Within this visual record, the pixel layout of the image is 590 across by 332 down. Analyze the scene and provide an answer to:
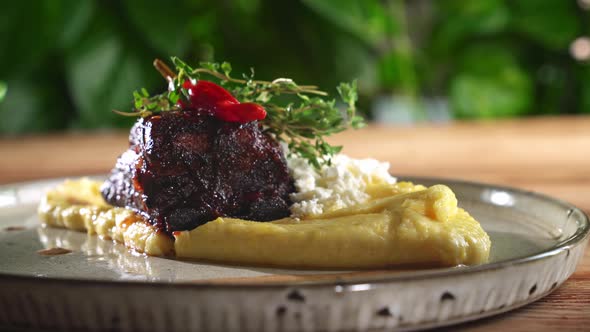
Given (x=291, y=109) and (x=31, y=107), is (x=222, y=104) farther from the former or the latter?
(x=31, y=107)

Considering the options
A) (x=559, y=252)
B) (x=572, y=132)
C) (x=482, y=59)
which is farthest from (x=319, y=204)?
(x=482, y=59)

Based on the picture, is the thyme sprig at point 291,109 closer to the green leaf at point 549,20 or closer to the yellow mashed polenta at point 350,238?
the yellow mashed polenta at point 350,238

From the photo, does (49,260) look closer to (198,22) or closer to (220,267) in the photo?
(220,267)

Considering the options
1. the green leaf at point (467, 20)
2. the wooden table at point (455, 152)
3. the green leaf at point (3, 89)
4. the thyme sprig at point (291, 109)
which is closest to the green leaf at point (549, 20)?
the green leaf at point (467, 20)

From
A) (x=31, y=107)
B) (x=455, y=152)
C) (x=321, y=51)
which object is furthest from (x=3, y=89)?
(x=455, y=152)

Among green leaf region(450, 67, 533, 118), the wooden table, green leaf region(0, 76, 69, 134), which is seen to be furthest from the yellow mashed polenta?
green leaf region(450, 67, 533, 118)

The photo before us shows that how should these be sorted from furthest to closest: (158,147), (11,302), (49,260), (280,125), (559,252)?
(280,125) → (158,147) → (49,260) → (559,252) → (11,302)

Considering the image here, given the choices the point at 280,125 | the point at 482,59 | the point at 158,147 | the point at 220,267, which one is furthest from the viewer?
the point at 482,59
